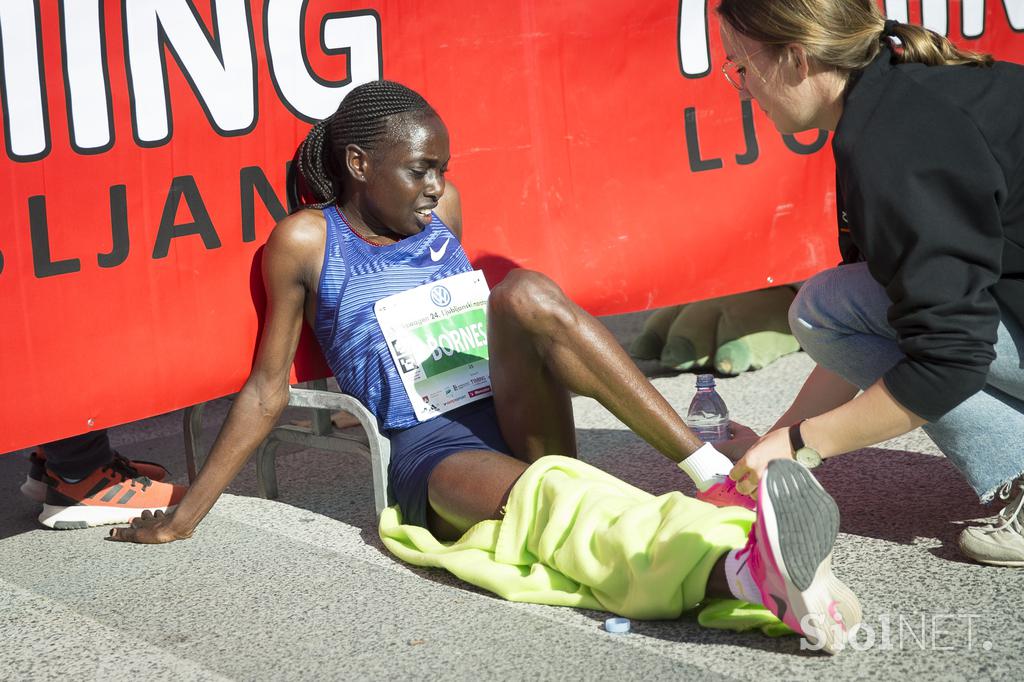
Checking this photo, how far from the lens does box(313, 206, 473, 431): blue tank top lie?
126 inches

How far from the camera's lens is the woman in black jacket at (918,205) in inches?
86.5

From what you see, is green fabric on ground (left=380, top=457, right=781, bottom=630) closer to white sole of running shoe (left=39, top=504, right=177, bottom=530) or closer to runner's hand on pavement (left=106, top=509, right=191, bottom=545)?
runner's hand on pavement (left=106, top=509, right=191, bottom=545)

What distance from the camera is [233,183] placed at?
3.35 meters

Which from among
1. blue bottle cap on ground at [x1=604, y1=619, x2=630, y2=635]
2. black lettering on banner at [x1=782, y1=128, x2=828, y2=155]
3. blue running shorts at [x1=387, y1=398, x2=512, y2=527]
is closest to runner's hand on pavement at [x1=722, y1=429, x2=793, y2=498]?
blue bottle cap on ground at [x1=604, y1=619, x2=630, y2=635]

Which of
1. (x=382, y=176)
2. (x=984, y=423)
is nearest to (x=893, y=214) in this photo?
(x=984, y=423)

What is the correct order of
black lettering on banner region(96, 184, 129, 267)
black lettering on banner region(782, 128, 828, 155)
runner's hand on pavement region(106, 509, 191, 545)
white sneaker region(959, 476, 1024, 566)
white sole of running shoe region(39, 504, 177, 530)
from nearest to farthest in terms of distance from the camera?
white sneaker region(959, 476, 1024, 566), black lettering on banner region(96, 184, 129, 267), runner's hand on pavement region(106, 509, 191, 545), white sole of running shoe region(39, 504, 177, 530), black lettering on banner region(782, 128, 828, 155)

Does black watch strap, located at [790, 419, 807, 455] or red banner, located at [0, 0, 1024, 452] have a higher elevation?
red banner, located at [0, 0, 1024, 452]

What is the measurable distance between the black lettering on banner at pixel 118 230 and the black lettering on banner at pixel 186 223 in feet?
0.30

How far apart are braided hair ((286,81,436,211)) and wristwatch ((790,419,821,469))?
57.7 inches

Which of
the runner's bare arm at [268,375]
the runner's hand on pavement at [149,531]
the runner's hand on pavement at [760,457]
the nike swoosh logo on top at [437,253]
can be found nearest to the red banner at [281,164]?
the runner's bare arm at [268,375]

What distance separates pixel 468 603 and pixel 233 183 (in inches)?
55.8

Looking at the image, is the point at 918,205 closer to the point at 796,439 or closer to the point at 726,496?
the point at 796,439

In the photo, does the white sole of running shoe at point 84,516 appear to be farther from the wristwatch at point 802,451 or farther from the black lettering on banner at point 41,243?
the wristwatch at point 802,451

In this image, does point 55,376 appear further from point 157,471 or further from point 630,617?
point 630,617
